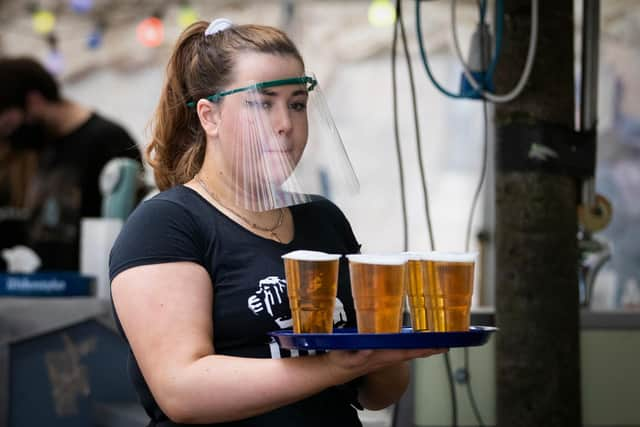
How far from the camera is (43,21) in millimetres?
6270

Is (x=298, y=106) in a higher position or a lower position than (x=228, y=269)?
higher

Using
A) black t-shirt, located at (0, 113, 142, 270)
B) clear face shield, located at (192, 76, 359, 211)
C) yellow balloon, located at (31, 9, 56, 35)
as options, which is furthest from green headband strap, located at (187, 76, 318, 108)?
yellow balloon, located at (31, 9, 56, 35)

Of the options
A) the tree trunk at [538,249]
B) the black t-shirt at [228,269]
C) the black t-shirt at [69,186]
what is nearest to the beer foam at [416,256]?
the black t-shirt at [228,269]

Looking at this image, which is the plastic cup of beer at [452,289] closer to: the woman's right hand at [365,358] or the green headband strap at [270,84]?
the woman's right hand at [365,358]

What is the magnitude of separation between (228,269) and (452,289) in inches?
13.8

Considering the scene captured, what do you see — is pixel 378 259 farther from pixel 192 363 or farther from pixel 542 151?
pixel 542 151

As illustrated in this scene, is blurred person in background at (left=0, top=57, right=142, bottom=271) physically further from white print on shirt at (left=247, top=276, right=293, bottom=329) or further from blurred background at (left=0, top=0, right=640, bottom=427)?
white print on shirt at (left=247, top=276, right=293, bottom=329)

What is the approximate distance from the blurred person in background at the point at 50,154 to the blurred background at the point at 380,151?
2.68 feet

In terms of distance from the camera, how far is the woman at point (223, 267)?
1.30 m

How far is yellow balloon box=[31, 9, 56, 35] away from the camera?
6254 millimetres

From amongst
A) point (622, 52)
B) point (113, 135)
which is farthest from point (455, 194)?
point (113, 135)

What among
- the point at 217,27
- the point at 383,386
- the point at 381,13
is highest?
the point at 381,13

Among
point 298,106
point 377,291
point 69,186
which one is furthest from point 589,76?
point 69,186

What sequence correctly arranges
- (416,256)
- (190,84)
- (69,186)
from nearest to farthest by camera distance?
(416,256) → (190,84) → (69,186)
